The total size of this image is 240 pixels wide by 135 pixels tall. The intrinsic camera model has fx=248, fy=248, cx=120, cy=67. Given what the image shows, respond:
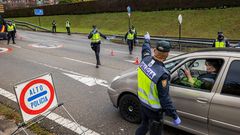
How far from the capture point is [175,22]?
28.6 m

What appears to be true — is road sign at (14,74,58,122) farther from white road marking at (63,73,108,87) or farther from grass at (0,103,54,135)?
white road marking at (63,73,108,87)

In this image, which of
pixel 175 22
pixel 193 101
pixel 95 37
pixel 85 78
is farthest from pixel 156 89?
pixel 175 22

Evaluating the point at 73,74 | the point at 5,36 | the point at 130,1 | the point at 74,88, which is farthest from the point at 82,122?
the point at 130,1

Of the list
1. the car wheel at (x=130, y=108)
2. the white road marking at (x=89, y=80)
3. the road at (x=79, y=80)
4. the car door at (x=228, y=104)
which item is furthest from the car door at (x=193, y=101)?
the white road marking at (x=89, y=80)

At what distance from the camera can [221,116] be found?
3.79 m

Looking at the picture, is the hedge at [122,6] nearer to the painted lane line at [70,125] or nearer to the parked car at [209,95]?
the parked car at [209,95]

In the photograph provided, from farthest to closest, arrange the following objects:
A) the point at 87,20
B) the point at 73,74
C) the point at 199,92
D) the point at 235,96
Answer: the point at 87,20 → the point at 73,74 → the point at 199,92 → the point at 235,96

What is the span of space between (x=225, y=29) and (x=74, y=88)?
20.3 metres

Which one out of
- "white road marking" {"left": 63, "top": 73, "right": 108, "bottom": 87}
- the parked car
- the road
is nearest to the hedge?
the road

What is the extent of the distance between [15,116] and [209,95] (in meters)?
4.12

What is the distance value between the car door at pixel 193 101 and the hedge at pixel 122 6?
84.9 ft

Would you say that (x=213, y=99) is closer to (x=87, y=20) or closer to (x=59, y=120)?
(x=59, y=120)

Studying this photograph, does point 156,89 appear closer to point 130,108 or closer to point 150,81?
point 150,81

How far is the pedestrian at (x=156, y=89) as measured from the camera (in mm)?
3338
